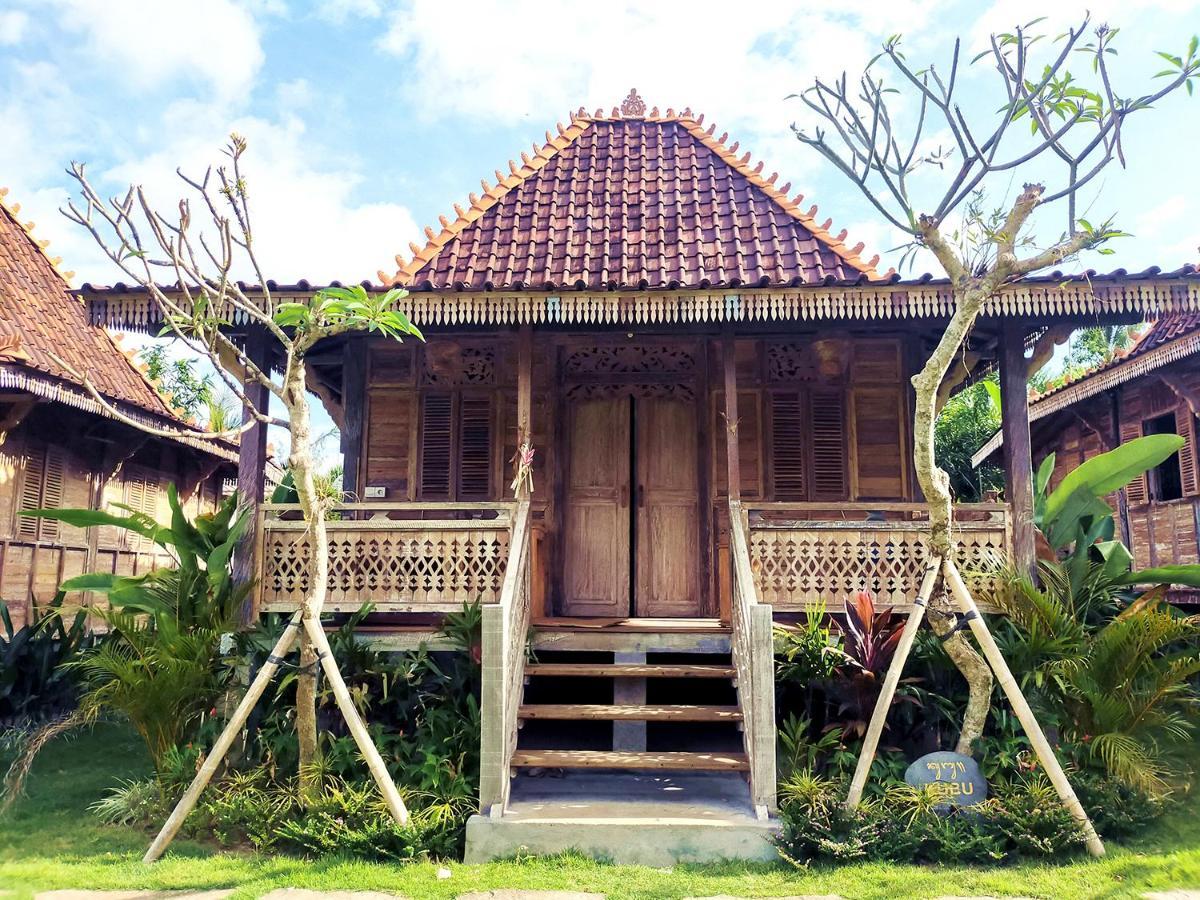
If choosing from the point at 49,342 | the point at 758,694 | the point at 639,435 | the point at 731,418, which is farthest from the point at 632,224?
the point at 49,342

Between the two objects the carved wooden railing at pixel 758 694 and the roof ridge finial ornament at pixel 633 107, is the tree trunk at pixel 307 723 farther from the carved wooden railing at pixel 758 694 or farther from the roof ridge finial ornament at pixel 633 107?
the roof ridge finial ornament at pixel 633 107

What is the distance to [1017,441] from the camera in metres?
6.62

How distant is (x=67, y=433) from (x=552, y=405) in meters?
7.24

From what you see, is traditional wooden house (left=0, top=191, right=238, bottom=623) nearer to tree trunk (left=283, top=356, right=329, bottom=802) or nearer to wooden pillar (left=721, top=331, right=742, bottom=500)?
tree trunk (left=283, top=356, right=329, bottom=802)

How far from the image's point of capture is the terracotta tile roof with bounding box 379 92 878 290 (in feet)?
22.9

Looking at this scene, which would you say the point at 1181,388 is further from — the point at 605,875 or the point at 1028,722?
the point at 605,875

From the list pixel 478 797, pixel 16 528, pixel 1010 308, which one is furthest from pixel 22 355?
pixel 1010 308

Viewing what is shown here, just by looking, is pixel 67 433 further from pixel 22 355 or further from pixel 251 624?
pixel 251 624

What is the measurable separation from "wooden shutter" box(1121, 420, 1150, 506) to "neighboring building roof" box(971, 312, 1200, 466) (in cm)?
94

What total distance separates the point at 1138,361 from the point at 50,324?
13092 mm

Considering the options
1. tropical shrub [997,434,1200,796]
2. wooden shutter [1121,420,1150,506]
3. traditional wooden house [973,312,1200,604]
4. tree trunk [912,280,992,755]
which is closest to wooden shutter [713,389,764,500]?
tropical shrub [997,434,1200,796]

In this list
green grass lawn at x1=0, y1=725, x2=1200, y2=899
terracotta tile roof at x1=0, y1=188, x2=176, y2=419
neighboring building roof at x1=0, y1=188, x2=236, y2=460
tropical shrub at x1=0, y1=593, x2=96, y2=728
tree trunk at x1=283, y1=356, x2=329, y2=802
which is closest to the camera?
green grass lawn at x1=0, y1=725, x2=1200, y2=899

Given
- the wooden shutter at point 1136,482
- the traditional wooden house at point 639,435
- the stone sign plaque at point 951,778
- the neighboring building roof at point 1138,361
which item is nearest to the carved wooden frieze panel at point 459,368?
the traditional wooden house at point 639,435

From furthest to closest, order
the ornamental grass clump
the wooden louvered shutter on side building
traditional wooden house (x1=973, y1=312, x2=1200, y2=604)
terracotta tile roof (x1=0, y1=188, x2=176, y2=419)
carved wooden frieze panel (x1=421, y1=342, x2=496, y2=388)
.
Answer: the wooden louvered shutter on side building, terracotta tile roof (x1=0, y1=188, x2=176, y2=419), traditional wooden house (x1=973, y1=312, x2=1200, y2=604), carved wooden frieze panel (x1=421, y1=342, x2=496, y2=388), the ornamental grass clump
